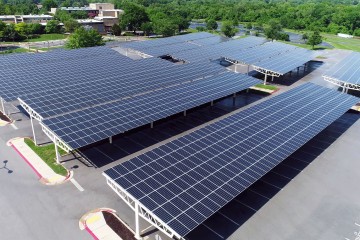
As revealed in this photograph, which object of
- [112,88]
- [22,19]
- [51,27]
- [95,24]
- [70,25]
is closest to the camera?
[112,88]

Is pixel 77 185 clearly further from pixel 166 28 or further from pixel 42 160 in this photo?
pixel 166 28

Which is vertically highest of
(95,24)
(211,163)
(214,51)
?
(95,24)

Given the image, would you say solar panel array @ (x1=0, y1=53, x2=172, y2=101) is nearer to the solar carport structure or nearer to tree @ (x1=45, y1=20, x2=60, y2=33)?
the solar carport structure

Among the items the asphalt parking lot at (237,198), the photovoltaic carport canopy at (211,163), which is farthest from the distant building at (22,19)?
the photovoltaic carport canopy at (211,163)

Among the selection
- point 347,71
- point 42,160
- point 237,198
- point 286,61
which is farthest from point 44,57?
point 347,71

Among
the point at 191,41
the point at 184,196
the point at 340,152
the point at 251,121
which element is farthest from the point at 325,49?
the point at 184,196

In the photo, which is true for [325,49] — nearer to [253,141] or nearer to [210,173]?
[253,141]

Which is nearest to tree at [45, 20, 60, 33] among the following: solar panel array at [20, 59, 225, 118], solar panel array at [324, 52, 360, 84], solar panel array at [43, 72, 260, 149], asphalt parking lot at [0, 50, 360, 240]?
solar panel array at [20, 59, 225, 118]

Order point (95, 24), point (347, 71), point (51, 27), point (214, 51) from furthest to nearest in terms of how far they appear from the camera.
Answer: point (95, 24), point (51, 27), point (214, 51), point (347, 71)
